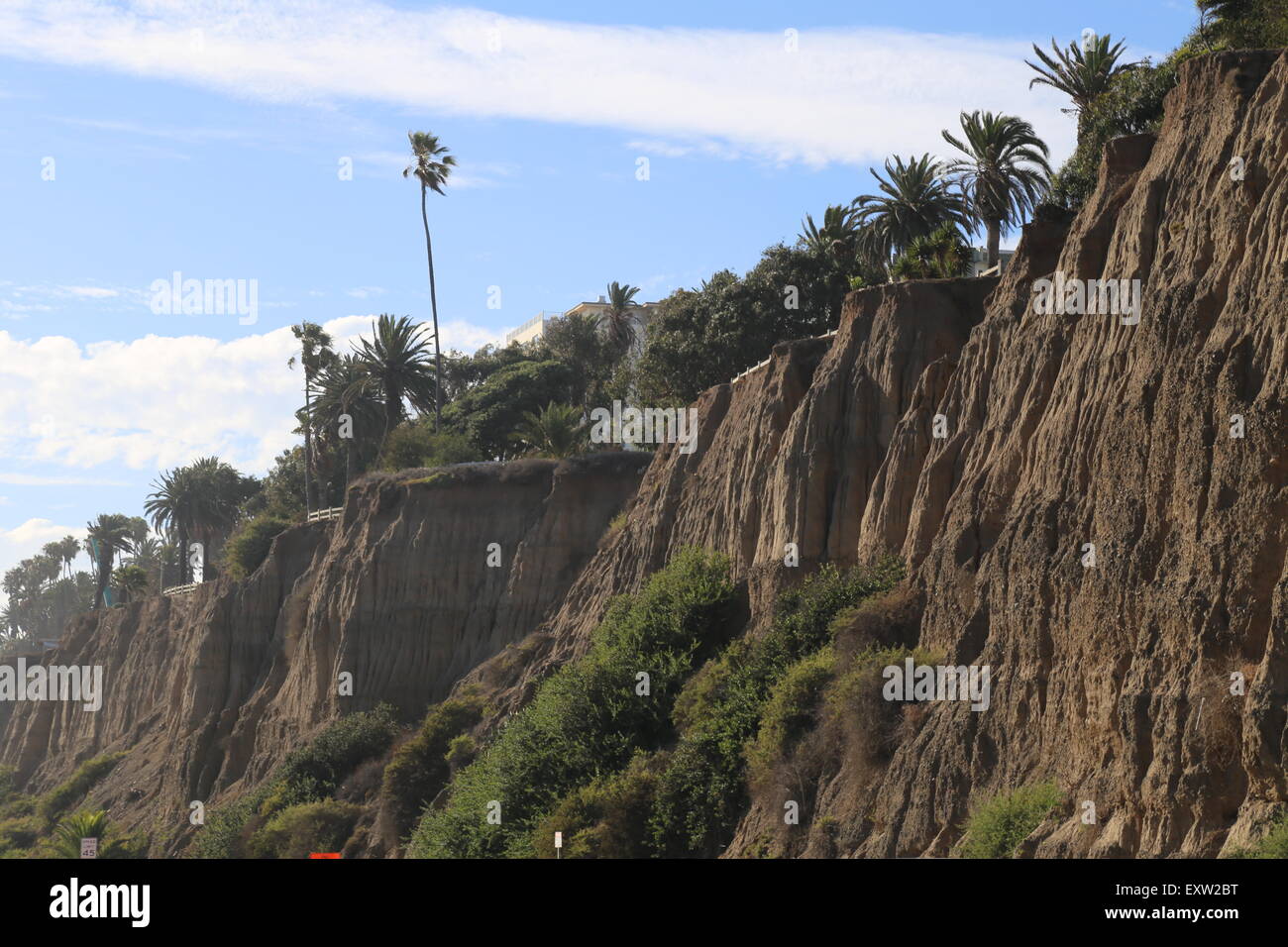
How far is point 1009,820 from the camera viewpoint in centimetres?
2273

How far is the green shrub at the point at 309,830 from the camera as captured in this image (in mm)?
46156

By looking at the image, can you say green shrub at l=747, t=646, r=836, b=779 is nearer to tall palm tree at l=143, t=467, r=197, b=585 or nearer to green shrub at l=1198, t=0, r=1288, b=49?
green shrub at l=1198, t=0, r=1288, b=49

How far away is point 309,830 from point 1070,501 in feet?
95.1

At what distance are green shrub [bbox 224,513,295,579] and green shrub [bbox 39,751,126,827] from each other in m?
10.8

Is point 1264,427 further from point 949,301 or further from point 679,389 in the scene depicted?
point 679,389

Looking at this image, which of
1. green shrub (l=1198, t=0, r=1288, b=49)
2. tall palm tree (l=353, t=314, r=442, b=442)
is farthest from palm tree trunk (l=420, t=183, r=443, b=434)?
green shrub (l=1198, t=0, r=1288, b=49)

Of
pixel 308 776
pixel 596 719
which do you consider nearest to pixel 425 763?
pixel 308 776

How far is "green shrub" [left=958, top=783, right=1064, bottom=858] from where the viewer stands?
2227 cm

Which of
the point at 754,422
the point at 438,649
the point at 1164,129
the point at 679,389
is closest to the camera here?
the point at 1164,129

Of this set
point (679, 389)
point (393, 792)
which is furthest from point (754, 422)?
point (679, 389)

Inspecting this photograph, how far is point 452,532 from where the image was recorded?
5569 cm

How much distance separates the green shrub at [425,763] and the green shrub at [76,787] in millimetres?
29612
